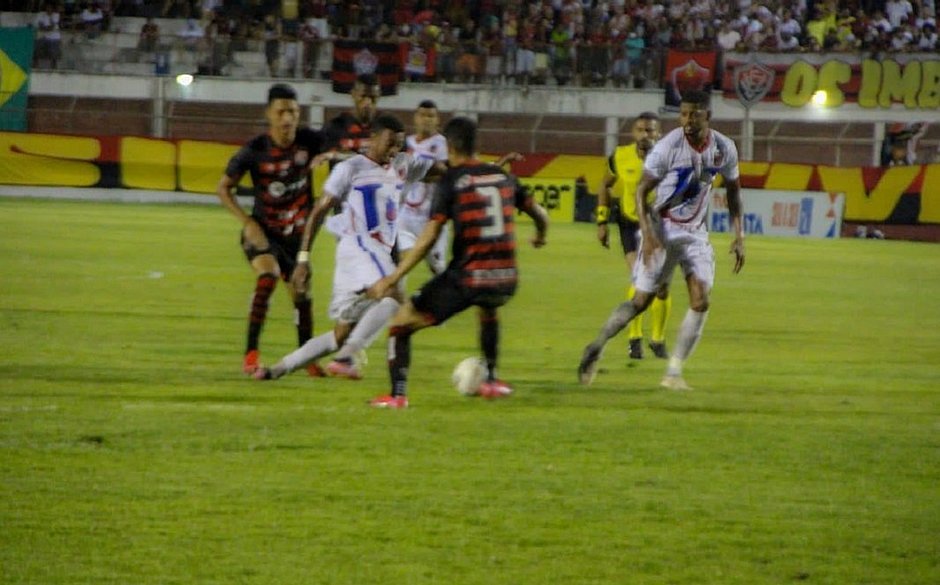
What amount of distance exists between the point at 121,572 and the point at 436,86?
34.7 metres

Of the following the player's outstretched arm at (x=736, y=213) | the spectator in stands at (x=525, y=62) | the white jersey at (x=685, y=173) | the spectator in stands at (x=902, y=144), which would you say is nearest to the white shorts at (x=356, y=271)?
the white jersey at (x=685, y=173)

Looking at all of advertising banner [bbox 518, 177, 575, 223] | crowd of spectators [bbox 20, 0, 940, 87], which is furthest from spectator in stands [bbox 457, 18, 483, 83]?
advertising banner [bbox 518, 177, 575, 223]

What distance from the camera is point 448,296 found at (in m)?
9.34

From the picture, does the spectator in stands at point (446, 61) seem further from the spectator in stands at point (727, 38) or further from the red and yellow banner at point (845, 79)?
the spectator in stands at point (727, 38)

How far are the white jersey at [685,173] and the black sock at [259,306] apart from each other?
2.68 metres

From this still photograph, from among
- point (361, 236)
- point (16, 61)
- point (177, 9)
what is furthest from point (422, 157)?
point (177, 9)

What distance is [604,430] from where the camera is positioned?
28.7 ft

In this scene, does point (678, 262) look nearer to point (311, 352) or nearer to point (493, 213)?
point (493, 213)

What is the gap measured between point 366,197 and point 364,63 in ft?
95.6

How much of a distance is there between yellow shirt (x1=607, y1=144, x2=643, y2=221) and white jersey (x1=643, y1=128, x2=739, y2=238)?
2779 mm

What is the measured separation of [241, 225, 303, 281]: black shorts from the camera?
10797 mm

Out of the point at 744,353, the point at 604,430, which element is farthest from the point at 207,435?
the point at 744,353

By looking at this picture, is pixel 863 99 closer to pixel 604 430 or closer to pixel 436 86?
pixel 436 86

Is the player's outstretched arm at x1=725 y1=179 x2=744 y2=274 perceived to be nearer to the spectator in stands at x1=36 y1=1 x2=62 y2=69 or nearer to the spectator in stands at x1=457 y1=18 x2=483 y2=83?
the spectator in stands at x1=457 y1=18 x2=483 y2=83
